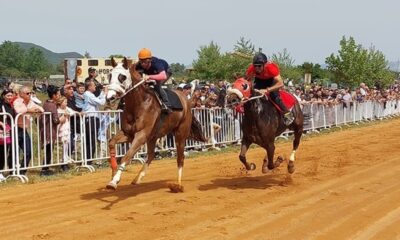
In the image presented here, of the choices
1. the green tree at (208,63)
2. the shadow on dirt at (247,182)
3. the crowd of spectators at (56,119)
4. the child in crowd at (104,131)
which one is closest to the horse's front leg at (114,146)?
the shadow on dirt at (247,182)

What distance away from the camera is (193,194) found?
9.71 metres

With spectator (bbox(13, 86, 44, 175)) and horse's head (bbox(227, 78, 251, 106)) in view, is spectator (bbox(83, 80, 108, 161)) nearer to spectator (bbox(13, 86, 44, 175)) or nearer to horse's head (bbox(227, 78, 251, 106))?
spectator (bbox(13, 86, 44, 175))

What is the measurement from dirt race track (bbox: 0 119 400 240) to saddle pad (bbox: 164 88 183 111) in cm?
154

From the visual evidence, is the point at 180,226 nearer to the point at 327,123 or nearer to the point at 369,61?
the point at 327,123

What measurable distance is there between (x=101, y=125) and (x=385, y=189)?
6.96 metres

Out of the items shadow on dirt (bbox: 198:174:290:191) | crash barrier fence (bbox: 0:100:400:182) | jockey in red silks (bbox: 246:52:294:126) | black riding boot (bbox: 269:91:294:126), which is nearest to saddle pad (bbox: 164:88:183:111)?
jockey in red silks (bbox: 246:52:294:126)

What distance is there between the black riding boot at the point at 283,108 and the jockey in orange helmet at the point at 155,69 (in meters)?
2.27

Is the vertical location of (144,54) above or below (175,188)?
above

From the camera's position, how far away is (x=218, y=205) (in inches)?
343

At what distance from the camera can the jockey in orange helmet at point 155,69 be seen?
930cm

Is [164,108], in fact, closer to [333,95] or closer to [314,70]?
[333,95]

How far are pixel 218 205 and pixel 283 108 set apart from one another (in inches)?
121

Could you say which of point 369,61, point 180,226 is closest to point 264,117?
point 180,226

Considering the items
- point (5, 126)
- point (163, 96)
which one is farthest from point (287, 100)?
point (5, 126)
